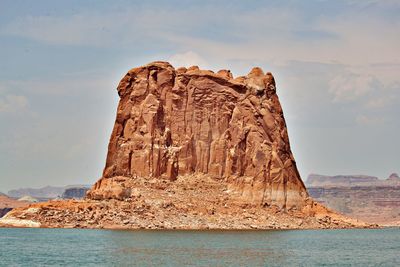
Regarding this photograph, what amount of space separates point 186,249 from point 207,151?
45039 mm

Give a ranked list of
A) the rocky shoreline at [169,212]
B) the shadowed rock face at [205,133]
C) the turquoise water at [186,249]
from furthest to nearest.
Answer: the shadowed rock face at [205,133] < the rocky shoreline at [169,212] < the turquoise water at [186,249]

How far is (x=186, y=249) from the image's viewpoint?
7225cm

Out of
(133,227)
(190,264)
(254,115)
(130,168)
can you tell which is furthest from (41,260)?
(254,115)

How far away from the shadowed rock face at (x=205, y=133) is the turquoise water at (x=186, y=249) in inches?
632

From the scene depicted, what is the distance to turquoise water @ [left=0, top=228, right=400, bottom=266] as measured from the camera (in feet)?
204

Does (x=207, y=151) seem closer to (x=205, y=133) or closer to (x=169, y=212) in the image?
(x=205, y=133)

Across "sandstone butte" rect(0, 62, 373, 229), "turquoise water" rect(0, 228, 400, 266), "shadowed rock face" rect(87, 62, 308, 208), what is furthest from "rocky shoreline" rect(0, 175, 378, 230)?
"turquoise water" rect(0, 228, 400, 266)

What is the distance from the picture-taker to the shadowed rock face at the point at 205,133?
374 ft

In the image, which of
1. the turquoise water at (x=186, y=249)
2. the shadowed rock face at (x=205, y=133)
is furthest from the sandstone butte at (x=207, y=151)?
the turquoise water at (x=186, y=249)

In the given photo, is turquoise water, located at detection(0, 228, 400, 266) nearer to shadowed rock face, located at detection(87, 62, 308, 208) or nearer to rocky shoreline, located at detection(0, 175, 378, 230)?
rocky shoreline, located at detection(0, 175, 378, 230)

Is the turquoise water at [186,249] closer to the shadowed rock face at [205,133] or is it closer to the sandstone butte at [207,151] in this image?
the sandstone butte at [207,151]

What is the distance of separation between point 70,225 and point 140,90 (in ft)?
78.1

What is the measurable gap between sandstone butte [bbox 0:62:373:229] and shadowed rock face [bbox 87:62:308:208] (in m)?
0.14

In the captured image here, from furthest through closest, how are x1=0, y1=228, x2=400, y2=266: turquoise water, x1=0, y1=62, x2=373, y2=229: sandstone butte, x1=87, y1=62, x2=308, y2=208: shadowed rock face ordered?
x1=87, y1=62, x2=308, y2=208: shadowed rock face
x1=0, y1=62, x2=373, y2=229: sandstone butte
x1=0, y1=228, x2=400, y2=266: turquoise water
